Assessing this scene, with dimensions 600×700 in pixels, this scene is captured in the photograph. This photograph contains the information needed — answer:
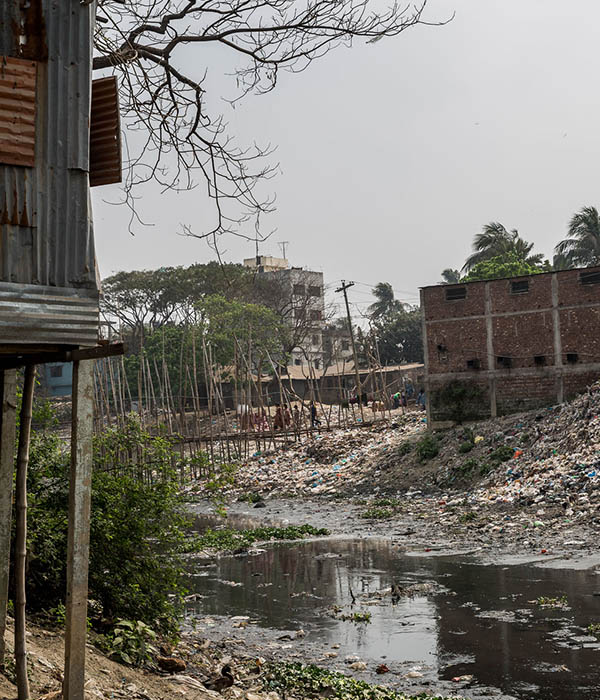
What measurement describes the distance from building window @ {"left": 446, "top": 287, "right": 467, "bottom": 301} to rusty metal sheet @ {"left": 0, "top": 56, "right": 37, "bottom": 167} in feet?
74.2

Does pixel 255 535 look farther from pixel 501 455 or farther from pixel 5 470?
pixel 5 470

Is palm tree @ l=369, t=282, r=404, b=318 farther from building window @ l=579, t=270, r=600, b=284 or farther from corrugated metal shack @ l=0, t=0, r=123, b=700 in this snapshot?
corrugated metal shack @ l=0, t=0, r=123, b=700

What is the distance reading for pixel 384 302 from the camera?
62000 mm

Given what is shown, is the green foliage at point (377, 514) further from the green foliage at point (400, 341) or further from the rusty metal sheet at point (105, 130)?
the green foliage at point (400, 341)

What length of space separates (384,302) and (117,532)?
55.6 metres

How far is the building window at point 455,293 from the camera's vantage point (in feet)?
86.0

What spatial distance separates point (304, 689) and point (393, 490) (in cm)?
1584

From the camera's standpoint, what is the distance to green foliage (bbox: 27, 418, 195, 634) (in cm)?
685

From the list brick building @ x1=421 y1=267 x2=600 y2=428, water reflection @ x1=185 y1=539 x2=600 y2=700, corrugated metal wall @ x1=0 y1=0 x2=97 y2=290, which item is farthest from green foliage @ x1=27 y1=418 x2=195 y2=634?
brick building @ x1=421 y1=267 x2=600 y2=428

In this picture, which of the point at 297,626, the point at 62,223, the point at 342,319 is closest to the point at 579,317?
the point at 297,626

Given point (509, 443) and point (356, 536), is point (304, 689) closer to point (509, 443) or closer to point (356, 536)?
point (356, 536)

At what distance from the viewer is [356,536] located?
15.8m

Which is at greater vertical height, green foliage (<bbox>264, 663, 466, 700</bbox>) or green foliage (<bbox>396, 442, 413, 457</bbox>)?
green foliage (<bbox>396, 442, 413, 457</bbox>)

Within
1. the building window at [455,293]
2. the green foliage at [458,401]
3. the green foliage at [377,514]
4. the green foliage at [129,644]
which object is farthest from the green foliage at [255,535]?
the building window at [455,293]
